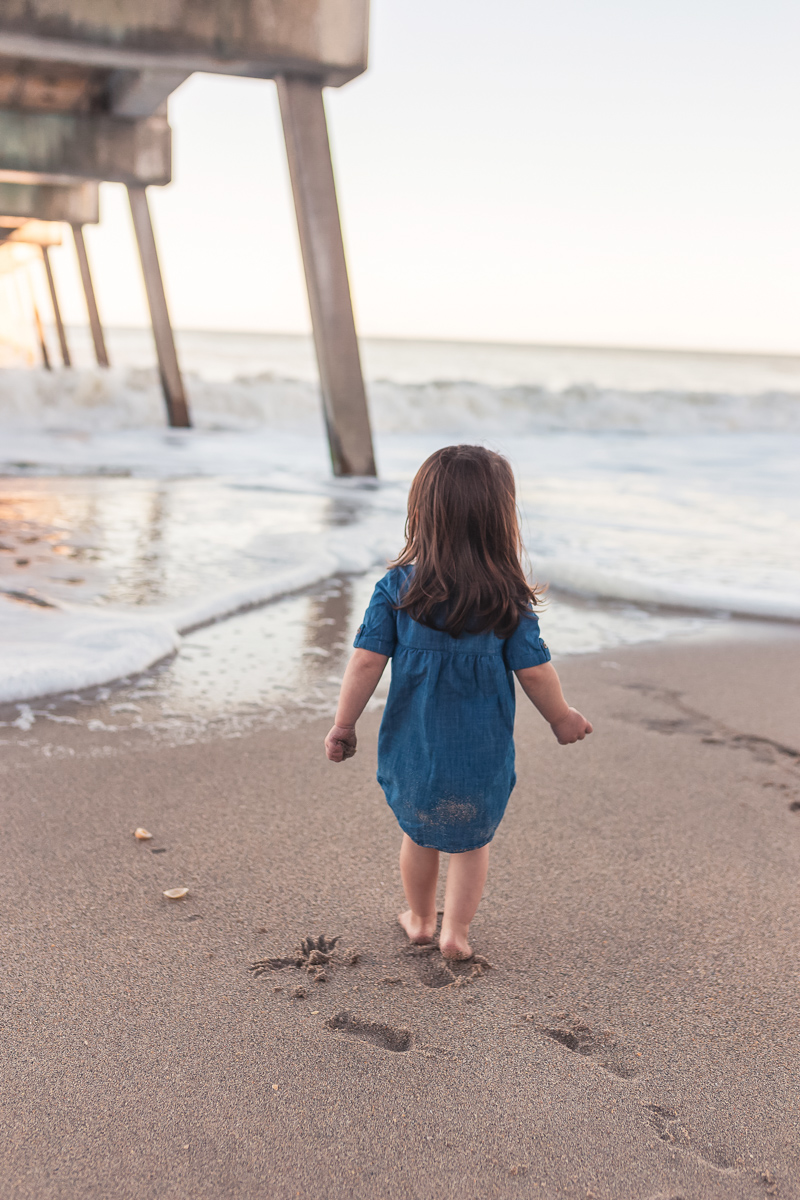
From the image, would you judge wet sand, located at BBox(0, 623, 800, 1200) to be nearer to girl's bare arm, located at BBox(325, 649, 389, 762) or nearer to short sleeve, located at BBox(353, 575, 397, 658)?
girl's bare arm, located at BBox(325, 649, 389, 762)

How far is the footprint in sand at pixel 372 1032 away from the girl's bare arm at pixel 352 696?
0.47 metres

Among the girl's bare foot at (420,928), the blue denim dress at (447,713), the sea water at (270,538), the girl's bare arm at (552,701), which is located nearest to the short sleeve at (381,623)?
the blue denim dress at (447,713)

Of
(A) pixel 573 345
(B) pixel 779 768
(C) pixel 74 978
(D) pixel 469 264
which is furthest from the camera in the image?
(A) pixel 573 345

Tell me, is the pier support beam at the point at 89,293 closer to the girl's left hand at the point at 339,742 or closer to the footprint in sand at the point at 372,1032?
the girl's left hand at the point at 339,742

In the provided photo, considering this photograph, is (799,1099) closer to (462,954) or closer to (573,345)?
(462,954)

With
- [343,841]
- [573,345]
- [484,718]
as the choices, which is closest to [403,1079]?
[484,718]

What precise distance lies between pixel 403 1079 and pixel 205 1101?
32 cm

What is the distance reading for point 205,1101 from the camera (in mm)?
1453

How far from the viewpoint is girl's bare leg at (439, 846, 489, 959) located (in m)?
1.88

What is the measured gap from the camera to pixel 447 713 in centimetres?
180

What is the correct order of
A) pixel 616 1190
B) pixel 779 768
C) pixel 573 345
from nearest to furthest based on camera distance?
pixel 616 1190, pixel 779 768, pixel 573 345

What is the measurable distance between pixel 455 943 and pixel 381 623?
680 millimetres

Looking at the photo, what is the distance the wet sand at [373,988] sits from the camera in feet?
4.48

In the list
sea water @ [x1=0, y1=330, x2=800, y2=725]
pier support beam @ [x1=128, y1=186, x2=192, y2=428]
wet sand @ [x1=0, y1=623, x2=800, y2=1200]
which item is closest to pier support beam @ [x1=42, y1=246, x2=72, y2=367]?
sea water @ [x1=0, y1=330, x2=800, y2=725]
